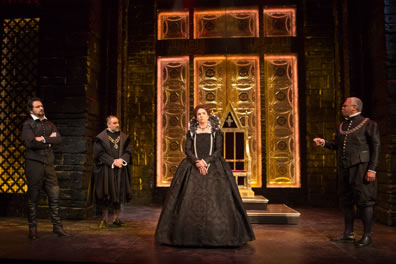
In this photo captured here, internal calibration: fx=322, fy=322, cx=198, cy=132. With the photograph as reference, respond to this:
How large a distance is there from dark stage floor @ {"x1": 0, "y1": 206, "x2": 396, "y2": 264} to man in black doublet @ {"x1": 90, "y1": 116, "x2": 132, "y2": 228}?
406 millimetres

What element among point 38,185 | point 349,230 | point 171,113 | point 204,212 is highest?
point 171,113

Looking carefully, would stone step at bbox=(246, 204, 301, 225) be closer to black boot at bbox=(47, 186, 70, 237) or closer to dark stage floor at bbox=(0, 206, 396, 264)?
dark stage floor at bbox=(0, 206, 396, 264)

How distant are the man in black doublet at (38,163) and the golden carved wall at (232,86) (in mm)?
3508

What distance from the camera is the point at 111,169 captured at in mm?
4434

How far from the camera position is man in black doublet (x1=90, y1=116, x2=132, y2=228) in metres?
4.41

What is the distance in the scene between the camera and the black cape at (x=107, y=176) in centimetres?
441

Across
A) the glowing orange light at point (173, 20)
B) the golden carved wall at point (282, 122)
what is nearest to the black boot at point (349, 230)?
the golden carved wall at point (282, 122)

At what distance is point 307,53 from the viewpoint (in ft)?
21.7

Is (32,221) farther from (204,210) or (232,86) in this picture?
(232,86)

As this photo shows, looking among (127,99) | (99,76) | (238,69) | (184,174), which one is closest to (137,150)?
(127,99)

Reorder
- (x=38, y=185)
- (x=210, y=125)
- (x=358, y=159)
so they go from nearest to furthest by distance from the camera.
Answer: (x=358, y=159) < (x=210, y=125) < (x=38, y=185)

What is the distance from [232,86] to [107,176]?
355 centimetres

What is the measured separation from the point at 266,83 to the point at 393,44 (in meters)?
2.53

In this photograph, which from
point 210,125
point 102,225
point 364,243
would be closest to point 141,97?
point 102,225
